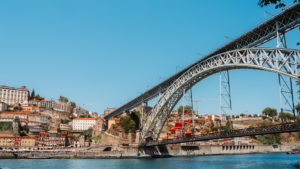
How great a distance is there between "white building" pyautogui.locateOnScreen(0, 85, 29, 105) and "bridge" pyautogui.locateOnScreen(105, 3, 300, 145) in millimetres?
64227

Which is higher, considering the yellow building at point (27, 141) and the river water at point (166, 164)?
the yellow building at point (27, 141)

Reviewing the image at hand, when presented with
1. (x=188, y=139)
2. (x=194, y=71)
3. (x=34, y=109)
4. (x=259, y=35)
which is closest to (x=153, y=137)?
(x=188, y=139)

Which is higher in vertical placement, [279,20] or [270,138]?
[279,20]

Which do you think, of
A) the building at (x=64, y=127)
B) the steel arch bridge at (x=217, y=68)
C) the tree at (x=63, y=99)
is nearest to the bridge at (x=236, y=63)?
the steel arch bridge at (x=217, y=68)

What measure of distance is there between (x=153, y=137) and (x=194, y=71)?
15.5 m

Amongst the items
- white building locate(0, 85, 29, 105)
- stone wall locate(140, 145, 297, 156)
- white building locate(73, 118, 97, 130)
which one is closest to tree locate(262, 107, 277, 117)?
stone wall locate(140, 145, 297, 156)

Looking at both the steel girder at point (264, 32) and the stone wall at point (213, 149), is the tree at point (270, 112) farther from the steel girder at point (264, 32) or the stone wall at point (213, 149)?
the steel girder at point (264, 32)

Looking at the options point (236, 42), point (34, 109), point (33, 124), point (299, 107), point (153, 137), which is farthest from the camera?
point (34, 109)

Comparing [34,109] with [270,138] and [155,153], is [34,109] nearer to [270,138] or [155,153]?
[155,153]

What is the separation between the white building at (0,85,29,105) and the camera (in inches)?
3784

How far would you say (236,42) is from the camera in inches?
1185

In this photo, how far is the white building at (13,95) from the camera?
96.1 metres

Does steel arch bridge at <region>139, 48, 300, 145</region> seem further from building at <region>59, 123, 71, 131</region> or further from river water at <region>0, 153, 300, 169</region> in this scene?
building at <region>59, 123, 71, 131</region>

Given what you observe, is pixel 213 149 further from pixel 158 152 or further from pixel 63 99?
pixel 63 99
